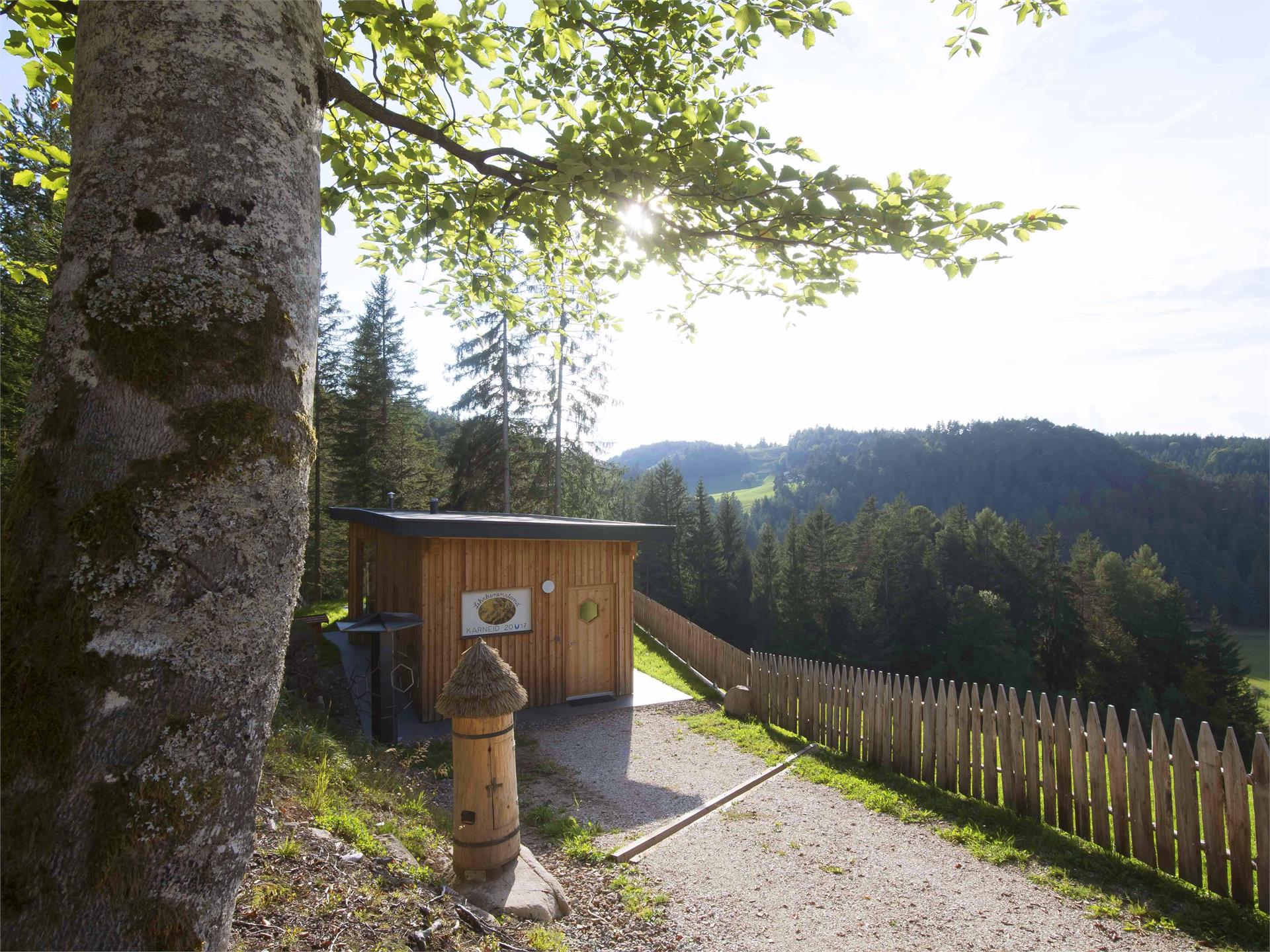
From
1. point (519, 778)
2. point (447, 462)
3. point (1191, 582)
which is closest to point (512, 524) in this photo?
point (519, 778)

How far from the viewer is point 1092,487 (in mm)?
111500

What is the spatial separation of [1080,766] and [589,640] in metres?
7.86

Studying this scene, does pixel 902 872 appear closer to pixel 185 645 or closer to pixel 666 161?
pixel 666 161

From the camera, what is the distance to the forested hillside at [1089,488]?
285 feet

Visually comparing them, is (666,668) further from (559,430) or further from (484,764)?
(484,764)

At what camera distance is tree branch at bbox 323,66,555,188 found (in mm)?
2471

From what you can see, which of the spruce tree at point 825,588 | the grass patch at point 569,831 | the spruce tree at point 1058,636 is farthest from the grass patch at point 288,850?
the spruce tree at point 1058,636

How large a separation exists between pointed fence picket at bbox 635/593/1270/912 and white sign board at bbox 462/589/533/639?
4.60m

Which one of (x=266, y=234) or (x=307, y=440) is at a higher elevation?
(x=266, y=234)

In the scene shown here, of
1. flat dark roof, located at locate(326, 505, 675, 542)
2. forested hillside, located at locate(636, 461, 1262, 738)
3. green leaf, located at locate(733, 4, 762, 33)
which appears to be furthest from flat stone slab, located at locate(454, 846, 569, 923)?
forested hillside, located at locate(636, 461, 1262, 738)

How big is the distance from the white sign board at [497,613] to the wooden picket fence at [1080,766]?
16.5 ft

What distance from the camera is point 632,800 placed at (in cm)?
724

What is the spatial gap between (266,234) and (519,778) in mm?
7839

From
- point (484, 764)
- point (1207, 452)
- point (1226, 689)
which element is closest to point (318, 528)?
point (484, 764)
